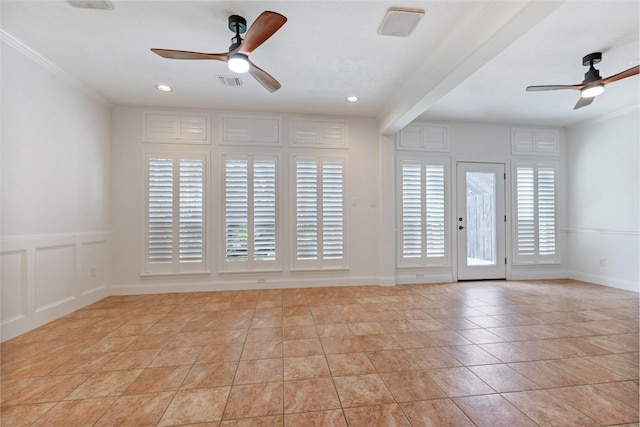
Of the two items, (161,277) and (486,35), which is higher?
(486,35)

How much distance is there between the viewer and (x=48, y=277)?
3.05 metres

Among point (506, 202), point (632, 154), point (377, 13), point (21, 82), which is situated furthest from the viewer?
point (506, 202)

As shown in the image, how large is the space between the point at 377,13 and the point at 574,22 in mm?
1678

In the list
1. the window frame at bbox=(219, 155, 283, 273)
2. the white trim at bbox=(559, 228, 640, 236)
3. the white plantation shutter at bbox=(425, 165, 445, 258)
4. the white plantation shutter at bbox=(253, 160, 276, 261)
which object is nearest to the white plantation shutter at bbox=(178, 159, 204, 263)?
the window frame at bbox=(219, 155, 283, 273)

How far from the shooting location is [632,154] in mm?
4301

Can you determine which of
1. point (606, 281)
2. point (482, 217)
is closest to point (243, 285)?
point (482, 217)

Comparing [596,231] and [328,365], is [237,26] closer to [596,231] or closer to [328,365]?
[328,365]

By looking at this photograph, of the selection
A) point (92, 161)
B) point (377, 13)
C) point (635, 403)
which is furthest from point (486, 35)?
point (92, 161)

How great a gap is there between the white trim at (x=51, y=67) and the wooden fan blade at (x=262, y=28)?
2.18 metres

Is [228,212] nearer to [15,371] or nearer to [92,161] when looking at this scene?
[92,161]

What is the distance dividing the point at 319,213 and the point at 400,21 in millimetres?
2787

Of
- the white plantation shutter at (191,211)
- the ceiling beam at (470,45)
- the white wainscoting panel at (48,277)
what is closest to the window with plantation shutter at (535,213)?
the ceiling beam at (470,45)

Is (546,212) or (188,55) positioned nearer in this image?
(188,55)

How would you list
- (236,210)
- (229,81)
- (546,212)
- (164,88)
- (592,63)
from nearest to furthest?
(592,63)
(229,81)
(164,88)
(236,210)
(546,212)
